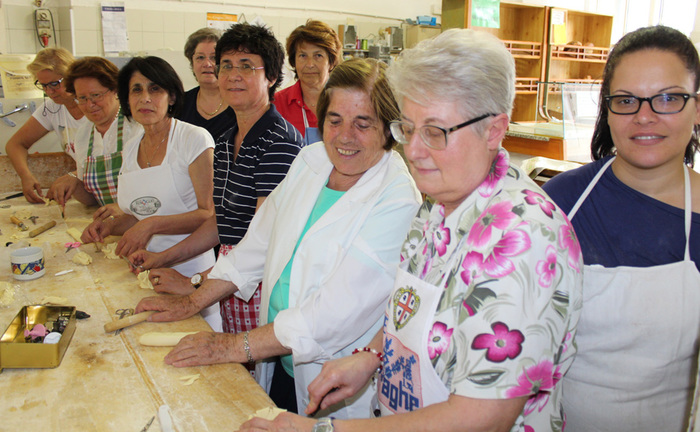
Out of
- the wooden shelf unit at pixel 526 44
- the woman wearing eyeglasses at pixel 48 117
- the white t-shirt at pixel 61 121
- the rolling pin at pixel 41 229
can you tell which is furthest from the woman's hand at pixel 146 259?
the wooden shelf unit at pixel 526 44

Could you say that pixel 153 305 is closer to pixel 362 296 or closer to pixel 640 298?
pixel 362 296

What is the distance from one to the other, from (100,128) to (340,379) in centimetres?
259

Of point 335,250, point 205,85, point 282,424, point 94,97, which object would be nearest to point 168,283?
point 335,250

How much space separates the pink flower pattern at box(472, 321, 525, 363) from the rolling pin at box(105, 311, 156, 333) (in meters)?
1.24

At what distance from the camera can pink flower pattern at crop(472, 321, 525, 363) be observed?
3.15ft

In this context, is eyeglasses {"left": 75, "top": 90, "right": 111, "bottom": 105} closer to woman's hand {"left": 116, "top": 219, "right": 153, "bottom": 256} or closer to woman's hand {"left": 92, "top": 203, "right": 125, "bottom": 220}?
woman's hand {"left": 92, "top": 203, "right": 125, "bottom": 220}

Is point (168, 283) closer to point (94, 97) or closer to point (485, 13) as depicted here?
point (94, 97)

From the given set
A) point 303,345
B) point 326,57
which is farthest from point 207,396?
point 326,57

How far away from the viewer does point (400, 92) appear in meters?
1.19

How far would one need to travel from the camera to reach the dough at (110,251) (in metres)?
2.42

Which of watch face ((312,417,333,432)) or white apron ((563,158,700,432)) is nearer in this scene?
watch face ((312,417,333,432))

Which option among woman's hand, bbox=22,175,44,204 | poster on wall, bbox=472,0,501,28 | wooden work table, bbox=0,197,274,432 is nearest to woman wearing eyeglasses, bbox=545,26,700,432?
wooden work table, bbox=0,197,274,432

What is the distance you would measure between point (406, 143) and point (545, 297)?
48cm

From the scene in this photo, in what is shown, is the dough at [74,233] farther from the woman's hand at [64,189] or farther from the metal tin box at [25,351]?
the metal tin box at [25,351]
